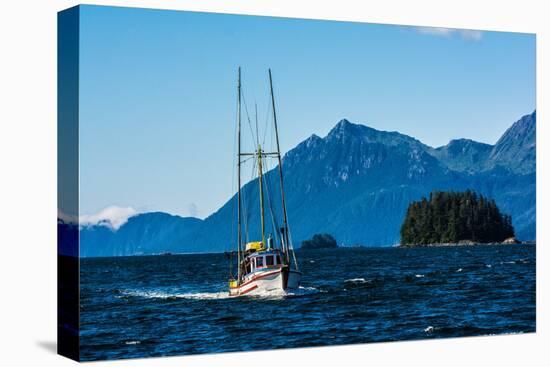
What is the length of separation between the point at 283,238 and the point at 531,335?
23.8ft

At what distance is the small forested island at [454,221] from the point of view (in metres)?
40.3

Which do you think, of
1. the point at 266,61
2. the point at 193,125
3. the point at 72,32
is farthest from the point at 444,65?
the point at 72,32

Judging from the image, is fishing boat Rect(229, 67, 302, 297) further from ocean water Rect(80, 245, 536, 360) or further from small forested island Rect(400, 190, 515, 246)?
small forested island Rect(400, 190, 515, 246)

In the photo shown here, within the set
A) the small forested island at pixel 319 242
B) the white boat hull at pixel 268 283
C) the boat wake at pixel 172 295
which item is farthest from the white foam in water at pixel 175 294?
the small forested island at pixel 319 242

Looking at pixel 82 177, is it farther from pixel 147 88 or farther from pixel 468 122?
pixel 468 122

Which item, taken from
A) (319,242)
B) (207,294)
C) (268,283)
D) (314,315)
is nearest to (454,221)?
(319,242)

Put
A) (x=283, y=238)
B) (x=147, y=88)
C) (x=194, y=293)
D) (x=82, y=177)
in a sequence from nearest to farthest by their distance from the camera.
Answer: (x=82, y=177), (x=147, y=88), (x=283, y=238), (x=194, y=293)

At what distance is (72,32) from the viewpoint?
2295 cm

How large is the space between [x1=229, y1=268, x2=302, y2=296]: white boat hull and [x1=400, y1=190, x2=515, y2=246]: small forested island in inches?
245

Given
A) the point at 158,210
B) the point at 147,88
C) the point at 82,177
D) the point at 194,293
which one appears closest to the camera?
the point at 82,177

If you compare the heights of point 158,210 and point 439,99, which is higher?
point 439,99

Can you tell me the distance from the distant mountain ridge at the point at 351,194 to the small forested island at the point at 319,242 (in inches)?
13.8

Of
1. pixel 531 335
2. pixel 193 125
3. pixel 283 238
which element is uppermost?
pixel 193 125

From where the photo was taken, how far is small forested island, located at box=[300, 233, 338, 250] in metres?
41.7
